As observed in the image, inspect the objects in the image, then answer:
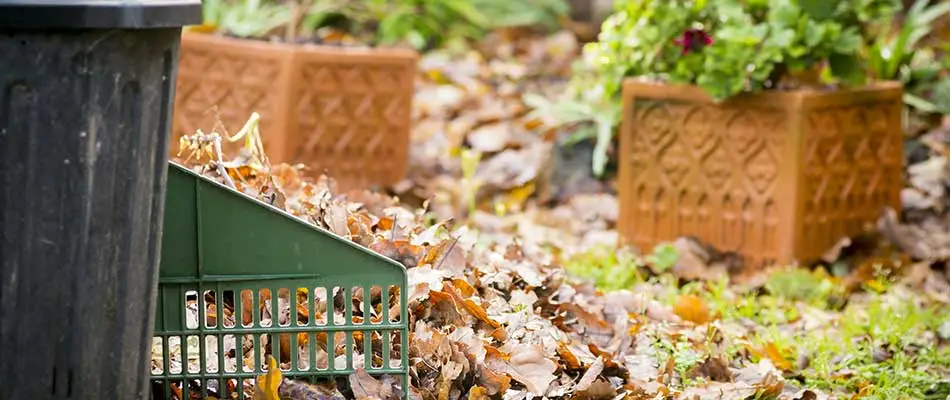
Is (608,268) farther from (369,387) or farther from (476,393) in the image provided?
(369,387)

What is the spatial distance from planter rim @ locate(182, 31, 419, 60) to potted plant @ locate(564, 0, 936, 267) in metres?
0.80

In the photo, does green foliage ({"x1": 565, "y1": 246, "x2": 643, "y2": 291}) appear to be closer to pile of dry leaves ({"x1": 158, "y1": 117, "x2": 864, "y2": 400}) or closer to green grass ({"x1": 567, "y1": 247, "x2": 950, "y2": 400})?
green grass ({"x1": 567, "y1": 247, "x2": 950, "y2": 400})

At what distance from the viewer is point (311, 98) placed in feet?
16.9

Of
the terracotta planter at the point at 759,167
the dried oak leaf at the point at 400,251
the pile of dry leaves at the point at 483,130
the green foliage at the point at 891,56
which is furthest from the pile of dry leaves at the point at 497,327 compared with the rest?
the green foliage at the point at 891,56

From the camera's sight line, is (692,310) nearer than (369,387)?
No

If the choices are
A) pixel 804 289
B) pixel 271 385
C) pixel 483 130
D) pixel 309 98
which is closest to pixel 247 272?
pixel 271 385

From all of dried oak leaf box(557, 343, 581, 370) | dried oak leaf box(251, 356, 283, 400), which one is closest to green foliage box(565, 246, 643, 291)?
dried oak leaf box(557, 343, 581, 370)

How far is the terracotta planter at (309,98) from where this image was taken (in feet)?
16.7

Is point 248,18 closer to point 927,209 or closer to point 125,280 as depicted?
point 927,209

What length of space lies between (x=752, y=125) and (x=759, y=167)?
15 cm

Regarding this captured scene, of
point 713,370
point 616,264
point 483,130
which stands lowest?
point 713,370

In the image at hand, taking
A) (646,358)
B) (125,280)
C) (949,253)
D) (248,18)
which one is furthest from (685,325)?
(248,18)

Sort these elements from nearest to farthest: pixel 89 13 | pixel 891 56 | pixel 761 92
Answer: pixel 89 13
pixel 761 92
pixel 891 56

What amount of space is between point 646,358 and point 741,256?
Answer: 1.55 metres
